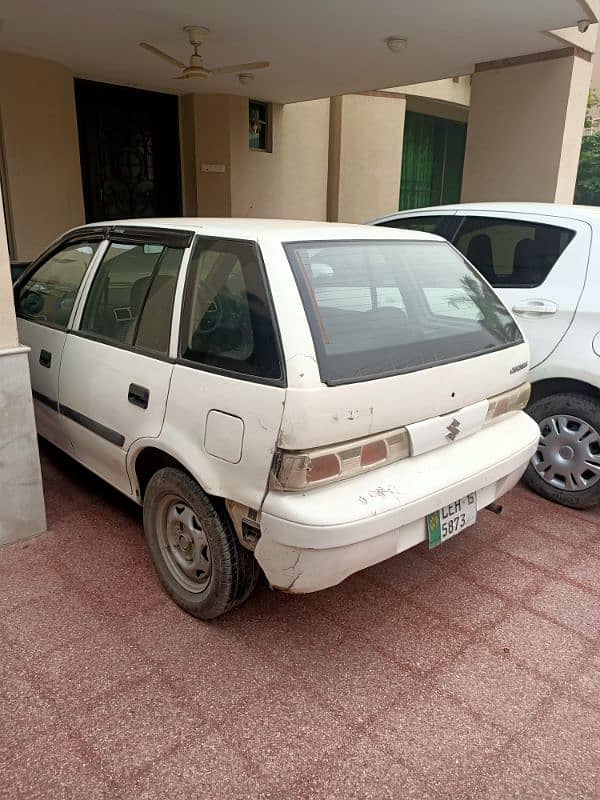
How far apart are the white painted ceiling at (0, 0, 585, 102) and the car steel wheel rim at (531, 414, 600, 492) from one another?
421 cm

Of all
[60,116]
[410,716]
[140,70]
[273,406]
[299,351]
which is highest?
[140,70]

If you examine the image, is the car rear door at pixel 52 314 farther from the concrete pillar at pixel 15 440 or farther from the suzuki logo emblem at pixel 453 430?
the suzuki logo emblem at pixel 453 430

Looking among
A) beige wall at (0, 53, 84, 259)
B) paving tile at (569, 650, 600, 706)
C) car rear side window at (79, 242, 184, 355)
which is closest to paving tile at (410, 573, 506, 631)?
paving tile at (569, 650, 600, 706)

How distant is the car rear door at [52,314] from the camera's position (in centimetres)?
336

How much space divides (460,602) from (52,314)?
269 cm

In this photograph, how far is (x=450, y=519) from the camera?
8.19ft

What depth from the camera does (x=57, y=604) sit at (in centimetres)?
270

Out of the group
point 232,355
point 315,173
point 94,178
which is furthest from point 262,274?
point 315,173

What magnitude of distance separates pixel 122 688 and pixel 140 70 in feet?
26.6

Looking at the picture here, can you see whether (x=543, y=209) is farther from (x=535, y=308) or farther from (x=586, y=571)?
(x=586, y=571)

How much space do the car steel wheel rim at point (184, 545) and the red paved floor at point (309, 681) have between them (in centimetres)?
16

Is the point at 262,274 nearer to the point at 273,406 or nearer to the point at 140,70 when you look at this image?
the point at 273,406

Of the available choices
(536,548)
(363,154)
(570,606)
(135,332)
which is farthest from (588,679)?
(363,154)

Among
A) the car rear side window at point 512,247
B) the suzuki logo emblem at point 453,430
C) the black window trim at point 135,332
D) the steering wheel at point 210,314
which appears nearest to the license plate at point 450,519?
the suzuki logo emblem at point 453,430
